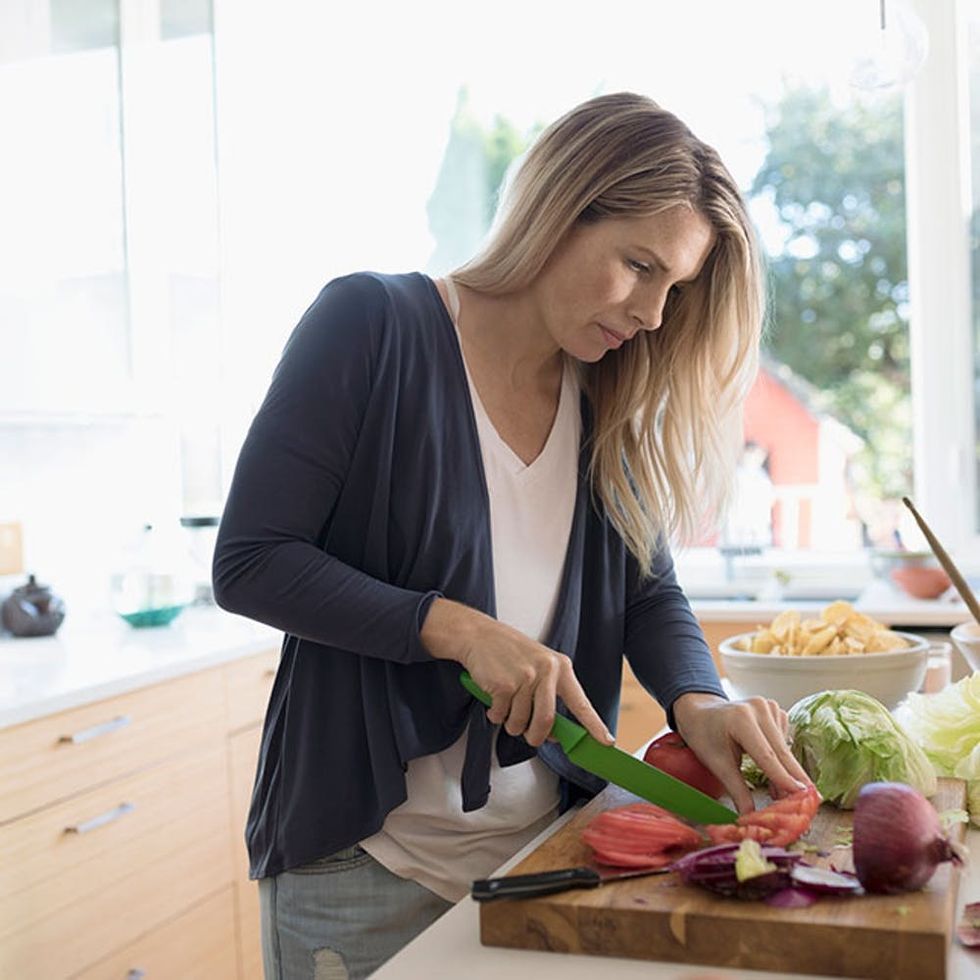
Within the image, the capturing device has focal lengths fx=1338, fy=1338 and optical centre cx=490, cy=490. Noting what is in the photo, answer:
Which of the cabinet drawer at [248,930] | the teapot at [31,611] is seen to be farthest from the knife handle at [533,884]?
the teapot at [31,611]

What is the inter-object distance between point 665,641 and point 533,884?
1.71 feet

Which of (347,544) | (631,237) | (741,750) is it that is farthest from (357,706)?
(631,237)

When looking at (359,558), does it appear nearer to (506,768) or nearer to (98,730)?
(506,768)

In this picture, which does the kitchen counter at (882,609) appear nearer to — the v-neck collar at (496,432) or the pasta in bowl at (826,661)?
the pasta in bowl at (826,661)

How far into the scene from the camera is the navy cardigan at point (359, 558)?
1211mm

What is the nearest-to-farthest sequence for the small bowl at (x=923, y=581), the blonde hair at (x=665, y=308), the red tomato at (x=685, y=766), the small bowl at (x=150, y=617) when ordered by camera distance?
1. the red tomato at (x=685, y=766)
2. the blonde hair at (x=665, y=308)
3. the small bowl at (x=150, y=617)
4. the small bowl at (x=923, y=581)

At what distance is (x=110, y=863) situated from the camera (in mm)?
2260

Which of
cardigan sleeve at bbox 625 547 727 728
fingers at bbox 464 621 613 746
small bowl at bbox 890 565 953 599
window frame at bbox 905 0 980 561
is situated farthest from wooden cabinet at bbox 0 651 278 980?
window frame at bbox 905 0 980 561

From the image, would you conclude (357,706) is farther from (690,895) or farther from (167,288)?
(167,288)

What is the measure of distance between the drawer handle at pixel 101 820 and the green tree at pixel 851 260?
7.65 ft

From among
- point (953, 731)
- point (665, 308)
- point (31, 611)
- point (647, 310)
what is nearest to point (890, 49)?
point (665, 308)

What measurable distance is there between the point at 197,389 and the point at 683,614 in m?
2.07

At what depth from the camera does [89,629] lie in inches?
116

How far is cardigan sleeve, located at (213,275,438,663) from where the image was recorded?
120 cm
